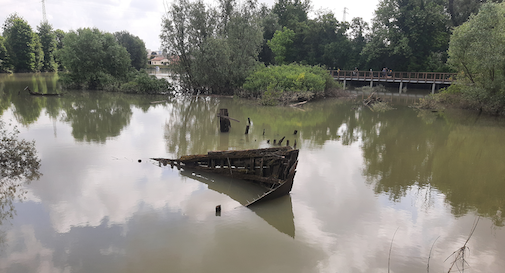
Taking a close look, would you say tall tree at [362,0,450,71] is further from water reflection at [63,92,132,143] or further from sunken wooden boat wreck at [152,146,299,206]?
sunken wooden boat wreck at [152,146,299,206]

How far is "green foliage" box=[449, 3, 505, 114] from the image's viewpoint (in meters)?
20.6

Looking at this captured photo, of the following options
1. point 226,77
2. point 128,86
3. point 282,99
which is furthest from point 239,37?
point 128,86

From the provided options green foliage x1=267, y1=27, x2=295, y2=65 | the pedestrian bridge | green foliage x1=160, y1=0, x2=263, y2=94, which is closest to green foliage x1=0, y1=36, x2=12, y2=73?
green foliage x1=160, y1=0, x2=263, y2=94

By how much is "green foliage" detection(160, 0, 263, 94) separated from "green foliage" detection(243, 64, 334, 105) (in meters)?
2.23

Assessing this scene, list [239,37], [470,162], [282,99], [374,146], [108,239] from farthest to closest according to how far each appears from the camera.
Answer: [239,37] → [282,99] → [374,146] → [470,162] → [108,239]

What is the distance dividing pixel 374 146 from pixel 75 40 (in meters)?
35.7

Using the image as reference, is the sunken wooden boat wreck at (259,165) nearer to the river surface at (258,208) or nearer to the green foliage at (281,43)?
the river surface at (258,208)

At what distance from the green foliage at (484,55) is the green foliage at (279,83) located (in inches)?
447

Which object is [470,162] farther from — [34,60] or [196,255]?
[34,60]

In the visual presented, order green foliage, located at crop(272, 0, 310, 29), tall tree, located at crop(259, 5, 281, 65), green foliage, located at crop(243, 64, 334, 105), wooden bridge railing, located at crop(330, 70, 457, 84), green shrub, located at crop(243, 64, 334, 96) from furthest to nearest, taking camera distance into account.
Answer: green foliage, located at crop(272, 0, 310, 29)
tall tree, located at crop(259, 5, 281, 65)
wooden bridge railing, located at crop(330, 70, 457, 84)
green shrub, located at crop(243, 64, 334, 96)
green foliage, located at crop(243, 64, 334, 105)

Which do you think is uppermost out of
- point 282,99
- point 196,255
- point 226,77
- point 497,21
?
point 497,21

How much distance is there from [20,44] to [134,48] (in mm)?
22451

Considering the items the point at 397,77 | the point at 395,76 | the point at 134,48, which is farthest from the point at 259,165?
the point at 134,48

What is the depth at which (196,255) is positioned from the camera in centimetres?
667
